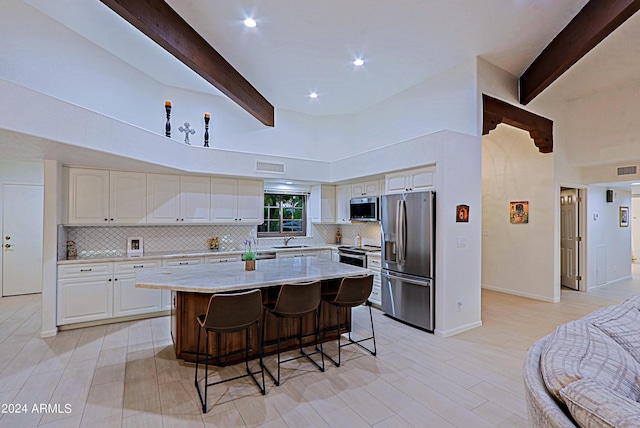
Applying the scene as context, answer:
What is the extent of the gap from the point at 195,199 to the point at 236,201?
725mm

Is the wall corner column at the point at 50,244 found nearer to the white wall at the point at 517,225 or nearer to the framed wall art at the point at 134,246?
the framed wall art at the point at 134,246

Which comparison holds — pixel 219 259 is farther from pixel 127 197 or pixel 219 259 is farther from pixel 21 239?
pixel 21 239

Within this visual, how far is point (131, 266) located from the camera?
4.54 meters

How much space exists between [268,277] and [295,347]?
98cm

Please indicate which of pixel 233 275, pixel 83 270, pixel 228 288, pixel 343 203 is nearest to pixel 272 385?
pixel 228 288

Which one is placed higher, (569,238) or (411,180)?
(411,180)

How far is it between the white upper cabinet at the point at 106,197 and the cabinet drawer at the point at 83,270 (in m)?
0.66

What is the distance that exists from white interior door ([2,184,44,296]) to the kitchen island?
14.2ft

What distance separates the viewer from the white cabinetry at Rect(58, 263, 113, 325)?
4.13 m

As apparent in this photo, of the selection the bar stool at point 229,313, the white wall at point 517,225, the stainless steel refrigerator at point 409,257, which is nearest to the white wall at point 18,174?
the bar stool at point 229,313

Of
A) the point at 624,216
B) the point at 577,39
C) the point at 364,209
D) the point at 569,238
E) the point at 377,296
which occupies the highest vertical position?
the point at 577,39

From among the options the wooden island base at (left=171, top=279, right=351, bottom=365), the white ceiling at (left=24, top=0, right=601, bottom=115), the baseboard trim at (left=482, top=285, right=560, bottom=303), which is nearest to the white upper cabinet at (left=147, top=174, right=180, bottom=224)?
the white ceiling at (left=24, top=0, right=601, bottom=115)

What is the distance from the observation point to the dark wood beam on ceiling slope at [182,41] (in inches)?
116

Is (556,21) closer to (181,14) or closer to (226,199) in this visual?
(181,14)
